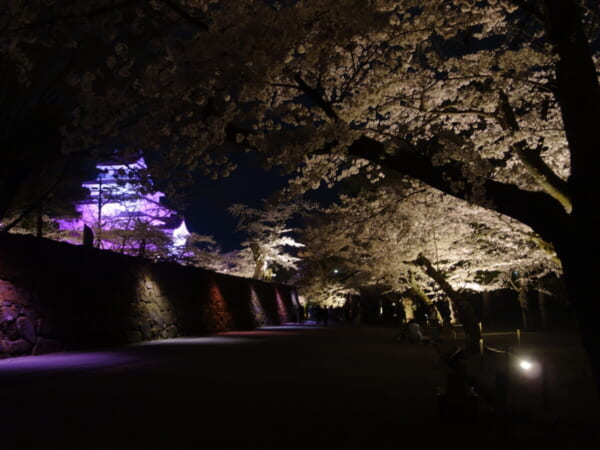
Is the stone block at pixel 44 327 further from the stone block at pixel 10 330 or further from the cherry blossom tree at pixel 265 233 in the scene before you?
the cherry blossom tree at pixel 265 233

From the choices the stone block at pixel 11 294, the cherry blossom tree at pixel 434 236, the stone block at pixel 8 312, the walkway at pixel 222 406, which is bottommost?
the walkway at pixel 222 406

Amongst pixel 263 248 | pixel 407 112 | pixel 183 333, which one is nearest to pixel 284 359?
pixel 407 112

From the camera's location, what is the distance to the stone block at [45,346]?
1104 centimetres

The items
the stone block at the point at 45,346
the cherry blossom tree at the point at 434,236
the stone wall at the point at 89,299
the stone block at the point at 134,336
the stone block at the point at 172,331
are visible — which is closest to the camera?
the stone wall at the point at 89,299

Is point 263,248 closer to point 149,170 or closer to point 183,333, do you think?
point 183,333

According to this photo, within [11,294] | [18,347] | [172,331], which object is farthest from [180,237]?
[18,347]

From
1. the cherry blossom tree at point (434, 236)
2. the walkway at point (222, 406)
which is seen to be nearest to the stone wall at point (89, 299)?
the walkway at point (222, 406)

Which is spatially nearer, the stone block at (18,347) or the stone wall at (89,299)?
the stone block at (18,347)

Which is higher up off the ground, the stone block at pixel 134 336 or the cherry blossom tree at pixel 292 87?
the cherry blossom tree at pixel 292 87

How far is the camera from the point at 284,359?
35.9 feet

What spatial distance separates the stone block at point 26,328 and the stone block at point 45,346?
0.62ft

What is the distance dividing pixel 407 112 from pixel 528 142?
9.09ft

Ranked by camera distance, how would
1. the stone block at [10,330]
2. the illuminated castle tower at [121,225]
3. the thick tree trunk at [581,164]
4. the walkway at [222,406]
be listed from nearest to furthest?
the walkway at [222,406] < the thick tree trunk at [581,164] < the stone block at [10,330] < the illuminated castle tower at [121,225]

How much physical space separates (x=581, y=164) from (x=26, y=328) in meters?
11.5
